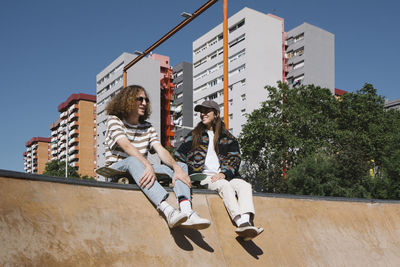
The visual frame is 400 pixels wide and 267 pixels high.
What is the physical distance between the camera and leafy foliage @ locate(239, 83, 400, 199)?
26.1 m

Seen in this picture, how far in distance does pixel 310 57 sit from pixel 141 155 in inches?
2166

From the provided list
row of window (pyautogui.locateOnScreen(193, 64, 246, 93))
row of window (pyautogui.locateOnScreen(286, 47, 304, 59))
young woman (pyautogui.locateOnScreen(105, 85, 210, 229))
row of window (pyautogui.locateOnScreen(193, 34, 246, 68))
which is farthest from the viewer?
row of window (pyautogui.locateOnScreen(286, 47, 304, 59))

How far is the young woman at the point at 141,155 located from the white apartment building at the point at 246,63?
1710 inches

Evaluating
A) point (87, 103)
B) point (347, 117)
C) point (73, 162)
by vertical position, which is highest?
point (87, 103)

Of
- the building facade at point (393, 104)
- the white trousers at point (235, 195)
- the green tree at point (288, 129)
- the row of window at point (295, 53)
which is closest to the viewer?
the white trousers at point (235, 195)

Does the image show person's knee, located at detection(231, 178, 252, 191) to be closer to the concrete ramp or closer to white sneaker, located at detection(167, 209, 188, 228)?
the concrete ramp

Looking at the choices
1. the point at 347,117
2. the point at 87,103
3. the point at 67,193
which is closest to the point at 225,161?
the point at 67,193

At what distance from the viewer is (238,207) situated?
3.96 m

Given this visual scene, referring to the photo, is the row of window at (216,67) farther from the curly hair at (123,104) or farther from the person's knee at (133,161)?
the person's knee at (133,161)

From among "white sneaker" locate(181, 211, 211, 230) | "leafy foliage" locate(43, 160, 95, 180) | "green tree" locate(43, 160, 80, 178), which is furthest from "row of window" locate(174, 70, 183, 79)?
"white sneaker" locate(181, 211, 211, 230)

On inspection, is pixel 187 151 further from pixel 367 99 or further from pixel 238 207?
pixel 367 99

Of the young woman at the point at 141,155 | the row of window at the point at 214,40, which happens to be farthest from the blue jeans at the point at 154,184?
the row of window at the point at 214,40

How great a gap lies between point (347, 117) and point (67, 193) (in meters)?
31.1

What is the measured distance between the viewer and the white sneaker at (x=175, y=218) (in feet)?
10.6
